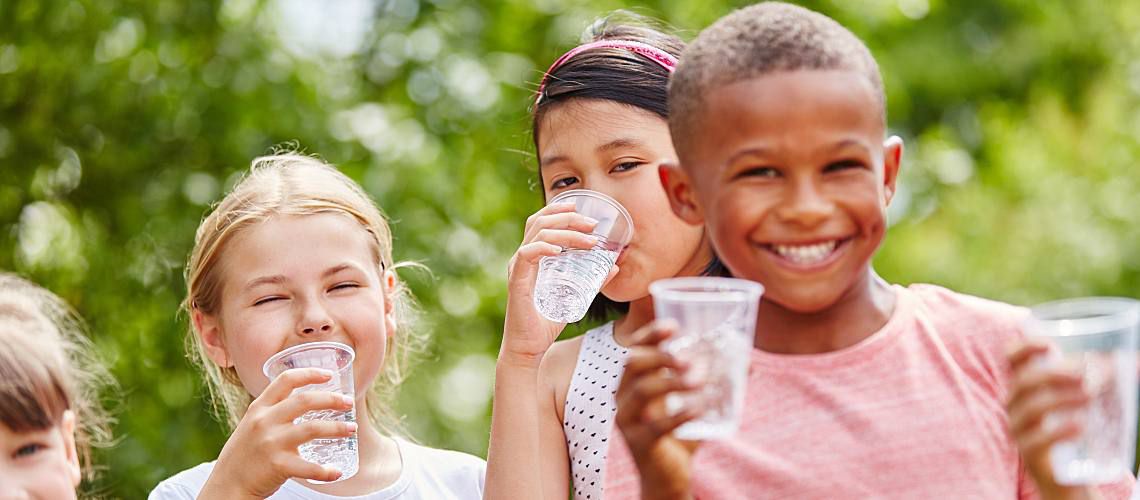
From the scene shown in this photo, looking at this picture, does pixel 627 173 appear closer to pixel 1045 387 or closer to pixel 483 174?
pixel 1045 387

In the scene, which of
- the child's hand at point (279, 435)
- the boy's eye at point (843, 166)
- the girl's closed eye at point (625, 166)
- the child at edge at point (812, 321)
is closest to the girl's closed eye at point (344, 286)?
the child's hand at point (279, 435)

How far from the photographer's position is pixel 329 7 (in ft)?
23.7

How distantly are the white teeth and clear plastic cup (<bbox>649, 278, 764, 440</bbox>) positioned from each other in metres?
0.19

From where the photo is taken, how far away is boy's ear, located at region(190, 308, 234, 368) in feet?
12.3

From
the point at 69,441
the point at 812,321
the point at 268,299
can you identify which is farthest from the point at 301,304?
the point at 812,321

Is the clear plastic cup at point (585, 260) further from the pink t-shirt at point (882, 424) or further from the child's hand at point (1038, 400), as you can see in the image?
the child's hand at point (1038, 400)

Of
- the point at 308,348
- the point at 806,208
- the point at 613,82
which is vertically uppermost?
the point at 613,82

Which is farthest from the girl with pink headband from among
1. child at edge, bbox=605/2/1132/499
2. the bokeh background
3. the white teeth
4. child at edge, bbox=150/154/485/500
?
the bokeh background

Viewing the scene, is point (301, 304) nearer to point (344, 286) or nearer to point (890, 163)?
point (344, 286)

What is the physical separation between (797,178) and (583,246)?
1074 mm

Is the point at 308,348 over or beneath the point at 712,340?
over

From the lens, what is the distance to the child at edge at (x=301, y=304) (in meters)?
3.48

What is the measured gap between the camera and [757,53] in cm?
221

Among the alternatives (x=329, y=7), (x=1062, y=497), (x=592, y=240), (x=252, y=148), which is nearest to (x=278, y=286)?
(x=592, y=240)
